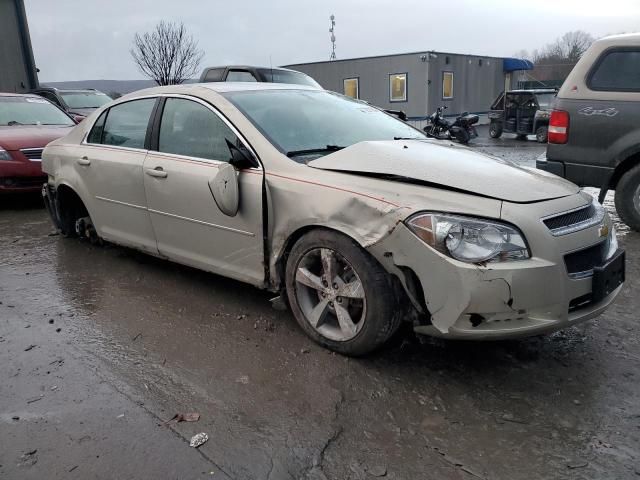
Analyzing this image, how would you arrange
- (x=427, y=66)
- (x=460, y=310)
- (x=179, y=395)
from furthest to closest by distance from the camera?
(x=427, y=66), (x=179, y=395), (x=460, y=310)

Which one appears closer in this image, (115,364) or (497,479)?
(497,479)

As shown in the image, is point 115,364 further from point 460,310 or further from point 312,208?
point 460,310

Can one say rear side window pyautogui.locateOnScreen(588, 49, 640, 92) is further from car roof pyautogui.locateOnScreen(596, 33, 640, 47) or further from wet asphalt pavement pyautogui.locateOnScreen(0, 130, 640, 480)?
wet asphalt pavement pyautogui.locateOnScreen(0, 130, 640, 480)

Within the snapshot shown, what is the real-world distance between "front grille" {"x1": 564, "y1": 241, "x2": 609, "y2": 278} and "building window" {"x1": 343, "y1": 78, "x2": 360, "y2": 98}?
21.4 meters

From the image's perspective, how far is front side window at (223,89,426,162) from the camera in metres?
3.53

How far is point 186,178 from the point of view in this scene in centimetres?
374

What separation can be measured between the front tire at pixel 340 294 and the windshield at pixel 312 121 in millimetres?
725

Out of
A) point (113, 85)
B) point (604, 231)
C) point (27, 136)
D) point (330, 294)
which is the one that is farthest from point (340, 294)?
point (113, 85)

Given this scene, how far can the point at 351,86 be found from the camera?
23.5 meters

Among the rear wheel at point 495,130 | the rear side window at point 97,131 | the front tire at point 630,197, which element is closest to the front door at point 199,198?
the rear side window at point 97,131

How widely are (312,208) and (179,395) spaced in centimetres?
123

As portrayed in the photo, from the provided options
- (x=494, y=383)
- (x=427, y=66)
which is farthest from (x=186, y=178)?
(x=427, y=66)

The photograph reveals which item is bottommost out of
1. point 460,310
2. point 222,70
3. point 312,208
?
point 460,310

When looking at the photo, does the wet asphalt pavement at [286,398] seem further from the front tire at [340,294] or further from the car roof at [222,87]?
the car roof at [222,87]
